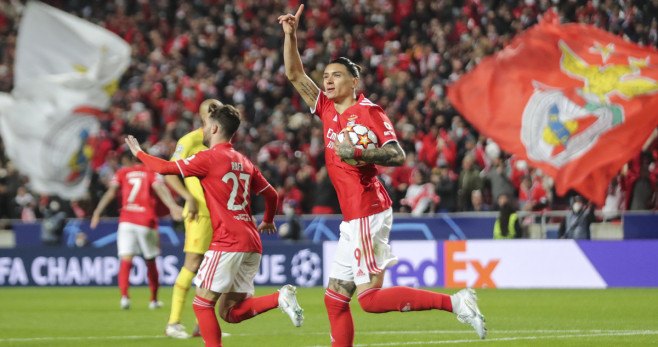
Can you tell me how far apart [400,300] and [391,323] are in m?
4.80

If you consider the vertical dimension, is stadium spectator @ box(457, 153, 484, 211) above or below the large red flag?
below

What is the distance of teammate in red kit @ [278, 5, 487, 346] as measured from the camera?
719cm

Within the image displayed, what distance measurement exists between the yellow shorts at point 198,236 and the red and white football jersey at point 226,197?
2881 millimetres

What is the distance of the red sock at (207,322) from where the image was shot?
25.9 feet

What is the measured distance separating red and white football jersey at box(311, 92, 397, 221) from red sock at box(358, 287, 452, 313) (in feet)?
1.84

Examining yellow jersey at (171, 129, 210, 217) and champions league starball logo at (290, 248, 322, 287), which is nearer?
yellow jersey at (171, 129, 210, 217)

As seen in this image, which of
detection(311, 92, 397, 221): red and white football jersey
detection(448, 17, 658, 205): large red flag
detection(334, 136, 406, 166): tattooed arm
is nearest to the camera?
detection(334, 136, 406, 166): tattooed arm

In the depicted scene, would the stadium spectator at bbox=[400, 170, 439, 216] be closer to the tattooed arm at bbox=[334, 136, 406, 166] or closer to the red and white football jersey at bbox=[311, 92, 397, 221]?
the red and white football jersey at bbox=[311, 92, 397, 221]

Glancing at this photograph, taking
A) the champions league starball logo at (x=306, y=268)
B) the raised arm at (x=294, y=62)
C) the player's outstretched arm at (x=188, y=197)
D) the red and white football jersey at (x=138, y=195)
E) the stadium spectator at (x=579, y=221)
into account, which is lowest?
the champions league starball logo at (x=306, y=268)

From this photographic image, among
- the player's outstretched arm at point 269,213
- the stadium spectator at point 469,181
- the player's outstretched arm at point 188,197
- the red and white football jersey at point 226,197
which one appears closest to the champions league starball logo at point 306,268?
the stadium spectator at point 469,181

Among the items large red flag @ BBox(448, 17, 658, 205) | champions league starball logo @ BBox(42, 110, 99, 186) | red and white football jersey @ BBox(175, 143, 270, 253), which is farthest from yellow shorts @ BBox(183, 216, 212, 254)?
champions league starball logo @ BBox(42, 110, 99, 186)

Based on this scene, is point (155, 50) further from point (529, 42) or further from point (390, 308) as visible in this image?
point (390, 308)

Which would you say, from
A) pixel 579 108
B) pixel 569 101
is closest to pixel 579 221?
pixel 579 108

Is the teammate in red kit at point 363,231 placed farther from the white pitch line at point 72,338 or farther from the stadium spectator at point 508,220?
the stadium spectator at point 508,220
